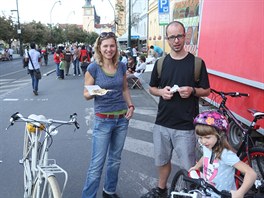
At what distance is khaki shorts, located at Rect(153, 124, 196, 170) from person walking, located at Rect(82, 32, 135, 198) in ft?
1.33

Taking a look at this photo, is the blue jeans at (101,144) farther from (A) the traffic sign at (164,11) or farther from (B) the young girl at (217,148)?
(A) the traffic sign at (164,11)

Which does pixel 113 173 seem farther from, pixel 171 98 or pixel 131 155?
pixel 131 155

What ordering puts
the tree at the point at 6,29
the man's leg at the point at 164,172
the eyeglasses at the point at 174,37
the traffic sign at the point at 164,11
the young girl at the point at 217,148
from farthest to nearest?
the tree at the point at 6,29 → the traffic sign at the point at 164,11 → the man's leg at the point at 164,172 → the eyeglasses at the point at 174,37 → the young girl at the point at 217,148

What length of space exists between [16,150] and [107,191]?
8.70 ft

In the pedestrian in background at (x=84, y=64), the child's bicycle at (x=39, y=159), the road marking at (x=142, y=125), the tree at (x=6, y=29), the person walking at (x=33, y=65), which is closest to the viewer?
the child's bicycle at (x=39, y=159)

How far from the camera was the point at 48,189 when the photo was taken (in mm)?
2938


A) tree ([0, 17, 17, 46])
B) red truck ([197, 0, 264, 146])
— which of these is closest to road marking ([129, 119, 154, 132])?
red truck ([197, 0, 264, 146])

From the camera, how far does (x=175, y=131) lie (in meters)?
3.46

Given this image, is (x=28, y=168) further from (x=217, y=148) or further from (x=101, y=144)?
(x=217, y=148)

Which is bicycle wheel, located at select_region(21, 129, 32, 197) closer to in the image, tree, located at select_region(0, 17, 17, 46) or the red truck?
the red truck

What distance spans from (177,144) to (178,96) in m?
0.50

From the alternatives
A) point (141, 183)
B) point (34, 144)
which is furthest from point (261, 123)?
point (34, 144)

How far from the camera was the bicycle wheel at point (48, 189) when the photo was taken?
2.78 metres

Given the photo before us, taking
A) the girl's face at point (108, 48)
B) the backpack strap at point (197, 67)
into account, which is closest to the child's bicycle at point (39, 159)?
the girl's face at point (108, 48)
